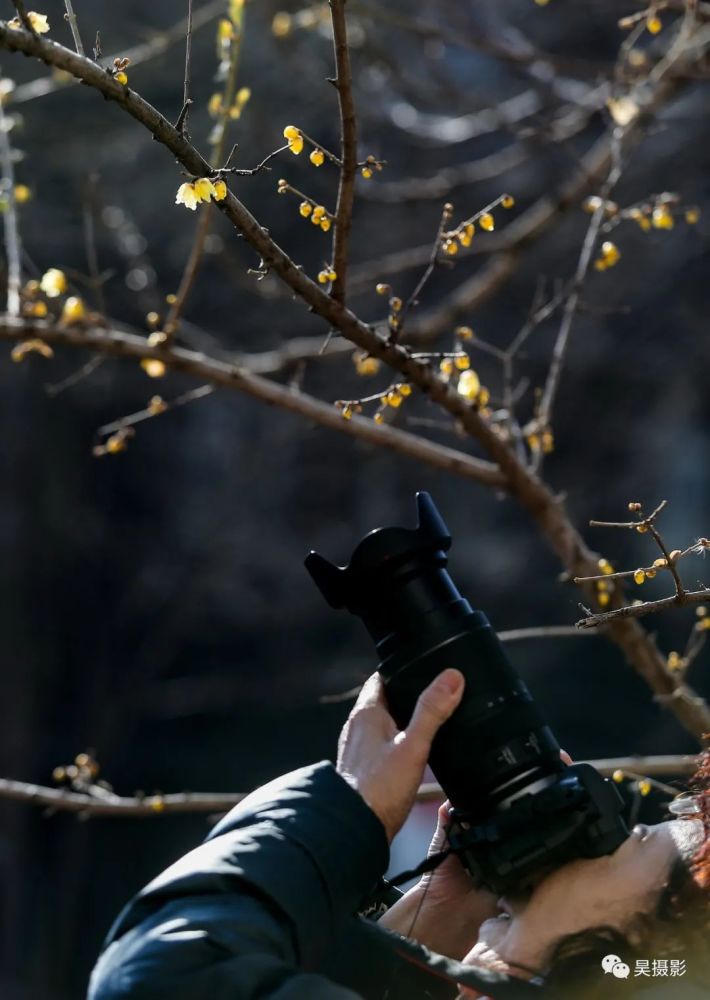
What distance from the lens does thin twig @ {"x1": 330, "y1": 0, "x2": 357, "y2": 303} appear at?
143 centimetres

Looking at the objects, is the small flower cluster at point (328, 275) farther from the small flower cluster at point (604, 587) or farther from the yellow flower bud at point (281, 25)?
the yellow flower bud at point (281, 25)

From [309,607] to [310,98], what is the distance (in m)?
2.62

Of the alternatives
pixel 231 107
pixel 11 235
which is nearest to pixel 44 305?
pixel 11 235

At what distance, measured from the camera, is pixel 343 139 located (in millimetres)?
1505

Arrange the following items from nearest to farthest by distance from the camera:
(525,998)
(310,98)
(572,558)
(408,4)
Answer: (525,998) → (572,558) → (310,98) → (408,4)

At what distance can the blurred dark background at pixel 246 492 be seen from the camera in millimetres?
6059

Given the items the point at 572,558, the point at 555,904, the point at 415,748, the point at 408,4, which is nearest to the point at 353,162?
the point at 415,748

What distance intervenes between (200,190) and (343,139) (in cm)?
23

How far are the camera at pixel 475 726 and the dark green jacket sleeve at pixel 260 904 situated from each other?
0.14 metres

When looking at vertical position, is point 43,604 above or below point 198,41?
below

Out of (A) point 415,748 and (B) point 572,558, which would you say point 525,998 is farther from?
(B) point 572,558

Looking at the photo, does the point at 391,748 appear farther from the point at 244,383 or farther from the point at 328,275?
the point at 244,383

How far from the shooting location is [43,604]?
21.6 feet

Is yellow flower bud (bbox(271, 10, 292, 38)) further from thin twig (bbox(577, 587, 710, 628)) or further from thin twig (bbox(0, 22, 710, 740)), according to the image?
thin twig (bbox(577, 587, 710, 628))
